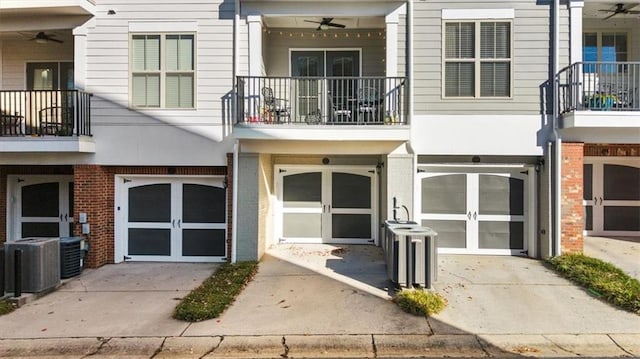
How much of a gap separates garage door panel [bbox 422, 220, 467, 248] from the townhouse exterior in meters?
0.03

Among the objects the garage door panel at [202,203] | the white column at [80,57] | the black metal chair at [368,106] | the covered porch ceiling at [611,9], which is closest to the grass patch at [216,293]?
the garage door panel at [202,203]

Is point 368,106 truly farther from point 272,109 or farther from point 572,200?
point 572,200

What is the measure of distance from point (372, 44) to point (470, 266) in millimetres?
5829

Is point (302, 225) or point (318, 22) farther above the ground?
point (318, 22)

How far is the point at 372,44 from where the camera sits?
34.0 feet

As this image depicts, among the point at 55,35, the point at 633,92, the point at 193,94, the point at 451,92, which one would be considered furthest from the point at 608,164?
the point at 55,35

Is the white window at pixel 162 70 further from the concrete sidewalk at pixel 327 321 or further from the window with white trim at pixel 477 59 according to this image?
the window with white trim at pixel 477 59

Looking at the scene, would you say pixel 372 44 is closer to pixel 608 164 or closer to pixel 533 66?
pixel 533 66

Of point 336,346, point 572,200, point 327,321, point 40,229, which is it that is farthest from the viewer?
point 40,229

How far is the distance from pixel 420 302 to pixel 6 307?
21.4 ft

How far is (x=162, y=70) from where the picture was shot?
9.23 m

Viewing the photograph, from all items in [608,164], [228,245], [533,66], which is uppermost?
[533,66]

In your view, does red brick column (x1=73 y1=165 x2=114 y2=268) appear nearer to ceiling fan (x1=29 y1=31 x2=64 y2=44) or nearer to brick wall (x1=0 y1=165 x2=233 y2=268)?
brick wall (x1=0 y1=165 x2=233 y2=268)

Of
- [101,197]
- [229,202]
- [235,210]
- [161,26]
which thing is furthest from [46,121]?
[235,210]
